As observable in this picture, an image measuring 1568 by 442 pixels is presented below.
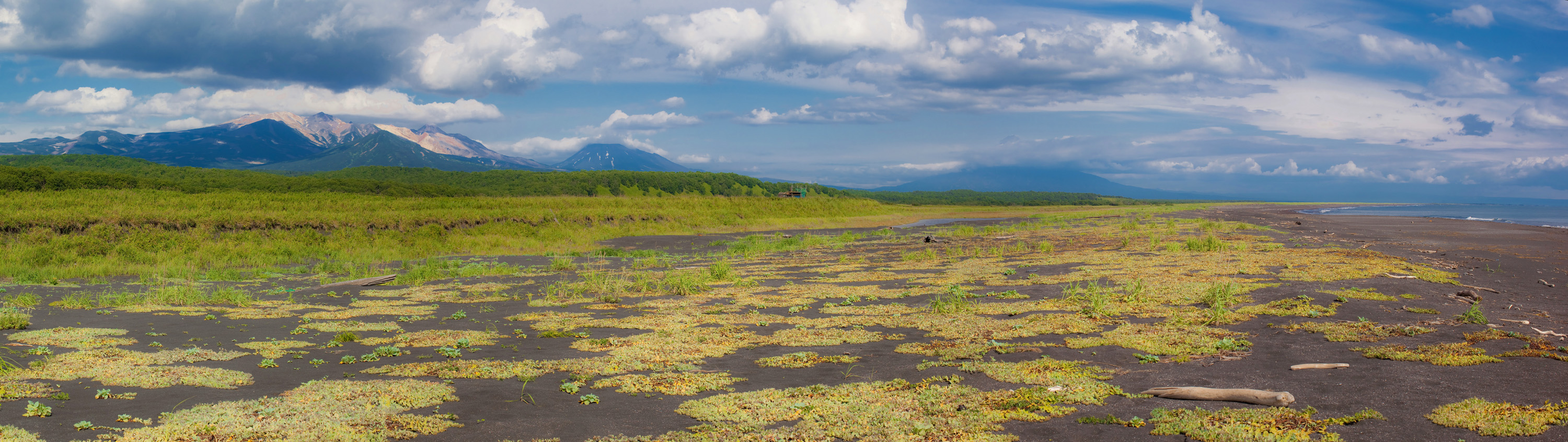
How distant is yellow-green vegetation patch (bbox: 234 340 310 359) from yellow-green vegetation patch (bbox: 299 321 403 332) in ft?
3.60

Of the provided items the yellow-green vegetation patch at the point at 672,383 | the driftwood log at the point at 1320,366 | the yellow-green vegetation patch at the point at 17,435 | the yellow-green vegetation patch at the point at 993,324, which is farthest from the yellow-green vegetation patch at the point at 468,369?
the driftwood log at the point at 1320,366

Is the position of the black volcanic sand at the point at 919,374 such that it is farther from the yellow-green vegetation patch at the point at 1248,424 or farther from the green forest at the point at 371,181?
the green forest at the point at 371,181

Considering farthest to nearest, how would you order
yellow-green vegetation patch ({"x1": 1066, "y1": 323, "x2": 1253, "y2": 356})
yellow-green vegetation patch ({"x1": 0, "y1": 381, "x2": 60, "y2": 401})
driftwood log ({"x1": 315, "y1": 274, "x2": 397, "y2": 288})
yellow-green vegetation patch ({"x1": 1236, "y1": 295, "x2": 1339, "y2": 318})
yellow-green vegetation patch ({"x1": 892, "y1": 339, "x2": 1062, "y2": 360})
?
driftwood log ({"x1": 315, "y1": 274, "x2": 397, "y2": 288})
yellow-green vegetation patch ({"x1": 1236, "y1": 295, "x2": 1339, "y2": 318})
yellow-green vegetation patch ({"x1": 892, "y1": 339, "x2": 1062, "y2": 360})
yellow-green vegetation patch ({"x1": 1066, "y1": 323, "x2": 1253, "y2": 356})
yellow-green vegetation patch ({"x1": 0, "y1": 381, "x2": 60, "y2": 401})

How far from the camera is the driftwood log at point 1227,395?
803cm

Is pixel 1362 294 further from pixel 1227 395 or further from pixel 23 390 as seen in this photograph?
pixel 23 390

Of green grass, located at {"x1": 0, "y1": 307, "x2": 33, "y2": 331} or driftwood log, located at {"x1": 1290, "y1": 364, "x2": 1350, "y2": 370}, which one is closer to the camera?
driftwood log, located at {"x1": 1290, "y1": 364, "x2": 1350, "y2": 370}

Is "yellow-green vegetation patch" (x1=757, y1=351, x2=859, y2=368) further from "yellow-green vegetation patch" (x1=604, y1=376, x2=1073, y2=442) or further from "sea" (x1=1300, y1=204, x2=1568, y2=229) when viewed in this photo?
"sea" (x1=1300, y1=204, x2=1568, y2=229)

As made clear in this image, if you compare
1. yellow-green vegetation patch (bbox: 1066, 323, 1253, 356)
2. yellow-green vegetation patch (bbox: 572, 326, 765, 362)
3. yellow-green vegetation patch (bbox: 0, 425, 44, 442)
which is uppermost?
yellow-green vegetation patch (bbox: 1066, 323, 1253, 356)

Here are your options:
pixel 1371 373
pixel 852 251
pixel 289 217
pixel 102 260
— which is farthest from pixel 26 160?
pixel 1371 373

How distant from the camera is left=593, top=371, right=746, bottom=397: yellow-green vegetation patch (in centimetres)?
945

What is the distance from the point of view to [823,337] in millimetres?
13227

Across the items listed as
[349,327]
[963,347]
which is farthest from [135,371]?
[963,347]

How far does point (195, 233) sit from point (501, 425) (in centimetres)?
3413

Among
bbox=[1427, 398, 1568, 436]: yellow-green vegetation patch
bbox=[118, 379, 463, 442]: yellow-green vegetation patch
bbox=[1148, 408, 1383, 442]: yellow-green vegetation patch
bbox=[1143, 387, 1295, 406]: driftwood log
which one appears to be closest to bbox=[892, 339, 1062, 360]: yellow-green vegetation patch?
bbox=[1143, 387, 1295, 406]: driftwood log
